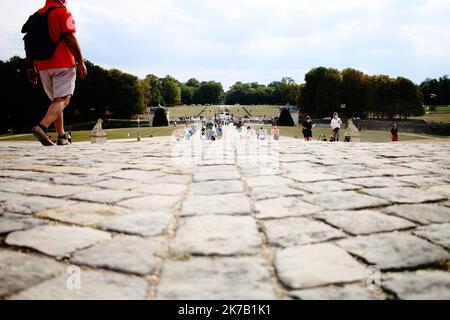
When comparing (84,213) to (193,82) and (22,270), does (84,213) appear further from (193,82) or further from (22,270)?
(193,82)

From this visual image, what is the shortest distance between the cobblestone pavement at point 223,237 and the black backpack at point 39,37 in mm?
3290

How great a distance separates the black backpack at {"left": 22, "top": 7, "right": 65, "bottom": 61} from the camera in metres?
5.47

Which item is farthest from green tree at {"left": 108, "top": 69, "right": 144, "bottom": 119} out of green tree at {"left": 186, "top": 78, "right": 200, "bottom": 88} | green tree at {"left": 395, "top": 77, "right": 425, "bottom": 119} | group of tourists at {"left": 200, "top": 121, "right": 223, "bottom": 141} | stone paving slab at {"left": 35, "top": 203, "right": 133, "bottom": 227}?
green tree at {"left": 186, "top": 78, "right": 200, "bottom": 88}

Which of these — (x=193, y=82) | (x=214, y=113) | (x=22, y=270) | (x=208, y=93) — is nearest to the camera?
(x=22, y=270)

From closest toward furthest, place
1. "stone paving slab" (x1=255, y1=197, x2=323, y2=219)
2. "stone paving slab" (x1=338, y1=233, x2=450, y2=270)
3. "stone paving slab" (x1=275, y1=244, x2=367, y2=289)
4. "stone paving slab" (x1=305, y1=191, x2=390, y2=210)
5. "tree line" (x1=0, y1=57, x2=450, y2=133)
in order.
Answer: "stone paving slab" (x1=275, y1=244, x2=367, y2=289) → "stone paving slab" (x1=338, y1=233, x2=450, y2=270) → "stone paving slab" (x1=255, y1=197, x2=323, y2=219) → "stone paving slab" (x1=305, y1=191, x2=390, y2=210) → "tree line" (x1=0, y1=57, x2=450, y2=133)

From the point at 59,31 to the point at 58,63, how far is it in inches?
21.2

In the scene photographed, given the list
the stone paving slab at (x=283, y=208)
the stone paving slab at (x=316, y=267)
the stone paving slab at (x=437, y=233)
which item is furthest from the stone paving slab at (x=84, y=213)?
the stone paving slab at (x=437, y=233)

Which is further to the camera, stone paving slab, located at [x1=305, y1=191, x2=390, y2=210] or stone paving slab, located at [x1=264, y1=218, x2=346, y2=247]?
stone paving slab, located at [x1=305, y1=191, x2=390, y2=210]

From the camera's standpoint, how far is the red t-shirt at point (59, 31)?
5484 mm

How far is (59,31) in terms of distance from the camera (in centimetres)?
552

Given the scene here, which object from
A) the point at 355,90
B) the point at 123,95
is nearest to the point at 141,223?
the point at 123,95

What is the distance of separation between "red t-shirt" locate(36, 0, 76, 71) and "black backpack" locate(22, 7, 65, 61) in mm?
65

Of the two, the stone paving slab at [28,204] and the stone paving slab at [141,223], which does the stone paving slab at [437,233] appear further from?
the stone paving slab at [28,204]

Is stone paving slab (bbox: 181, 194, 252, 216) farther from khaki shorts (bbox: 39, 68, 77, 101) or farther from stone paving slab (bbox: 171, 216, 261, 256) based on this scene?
khaki shorts (bbox: 39, 68, 77, 101)
